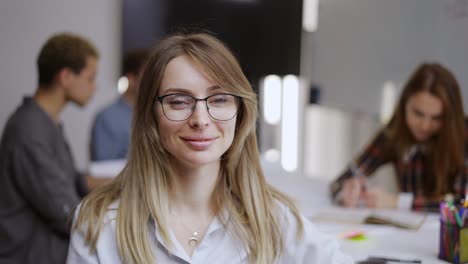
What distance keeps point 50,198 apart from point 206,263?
33.5 inches

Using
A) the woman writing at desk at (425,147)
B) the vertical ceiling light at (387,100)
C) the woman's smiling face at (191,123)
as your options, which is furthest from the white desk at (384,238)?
the vertical ceiling light at (387,100)

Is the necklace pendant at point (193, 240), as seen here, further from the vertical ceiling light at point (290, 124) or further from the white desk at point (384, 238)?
the vertical ceiling light at point (290, 124)

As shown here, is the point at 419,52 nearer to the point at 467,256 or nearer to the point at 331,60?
the point at 331,60

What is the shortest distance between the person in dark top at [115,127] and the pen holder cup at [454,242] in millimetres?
2000

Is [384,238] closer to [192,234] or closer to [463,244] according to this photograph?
[463,244]

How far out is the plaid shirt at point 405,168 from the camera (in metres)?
2.19

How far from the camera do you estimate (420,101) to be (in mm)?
2195

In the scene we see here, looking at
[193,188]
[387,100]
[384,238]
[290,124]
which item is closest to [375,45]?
[387,100]

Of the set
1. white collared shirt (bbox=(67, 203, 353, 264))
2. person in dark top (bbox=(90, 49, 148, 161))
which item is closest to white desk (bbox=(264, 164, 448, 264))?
Result: white collared shirt (bbox=(67, 203, 353, 264))

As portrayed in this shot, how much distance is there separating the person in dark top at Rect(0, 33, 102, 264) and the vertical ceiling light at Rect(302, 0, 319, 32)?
99.3 inches

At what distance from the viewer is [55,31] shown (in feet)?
11.4

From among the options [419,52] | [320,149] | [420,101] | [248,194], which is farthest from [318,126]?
[248,194]

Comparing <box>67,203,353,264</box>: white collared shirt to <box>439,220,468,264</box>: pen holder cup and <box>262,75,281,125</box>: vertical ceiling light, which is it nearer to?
<box>439,220,468,264</box>: pen holder cup

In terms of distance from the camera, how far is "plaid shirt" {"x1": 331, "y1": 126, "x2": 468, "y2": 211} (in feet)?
7.18
